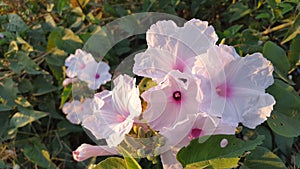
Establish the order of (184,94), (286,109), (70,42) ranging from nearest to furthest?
(184,94) < (286,109) < (70,42)

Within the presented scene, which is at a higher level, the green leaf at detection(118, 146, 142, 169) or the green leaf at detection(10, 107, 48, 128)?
the green leaf at detection(118, 146, 142, 169)

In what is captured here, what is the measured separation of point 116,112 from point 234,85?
Result: 0.20m

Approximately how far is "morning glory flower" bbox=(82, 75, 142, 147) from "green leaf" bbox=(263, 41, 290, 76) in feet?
1.31

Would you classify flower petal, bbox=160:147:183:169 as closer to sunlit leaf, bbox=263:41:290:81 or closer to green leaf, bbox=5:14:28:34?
sunlit leaf, bbox=263:41:290:81

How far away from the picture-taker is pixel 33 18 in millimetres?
1720

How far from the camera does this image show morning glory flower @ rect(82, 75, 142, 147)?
72 cm

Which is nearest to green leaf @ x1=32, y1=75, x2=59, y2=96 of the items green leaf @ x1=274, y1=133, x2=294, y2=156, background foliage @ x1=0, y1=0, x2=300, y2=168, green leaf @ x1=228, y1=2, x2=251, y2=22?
background foliage @ x1=0, y1=0, x2=300, y2=168

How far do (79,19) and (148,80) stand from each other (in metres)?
0.93

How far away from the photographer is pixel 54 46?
162 cm

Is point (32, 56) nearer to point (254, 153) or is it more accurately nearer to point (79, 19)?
point (79, 19)

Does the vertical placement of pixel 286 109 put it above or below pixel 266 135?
above

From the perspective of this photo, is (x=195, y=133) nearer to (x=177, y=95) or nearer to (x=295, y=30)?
(x=177, y=95)

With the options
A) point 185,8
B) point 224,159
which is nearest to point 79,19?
point 185,8

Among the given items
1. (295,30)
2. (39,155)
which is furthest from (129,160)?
(39,155)
